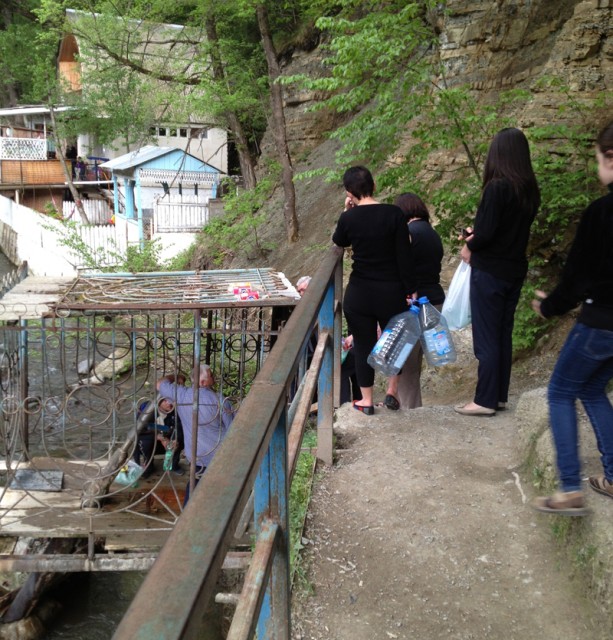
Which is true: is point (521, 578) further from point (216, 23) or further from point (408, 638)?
point (216, 23)

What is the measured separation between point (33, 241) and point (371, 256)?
82.5ft

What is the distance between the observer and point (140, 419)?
8281 mm

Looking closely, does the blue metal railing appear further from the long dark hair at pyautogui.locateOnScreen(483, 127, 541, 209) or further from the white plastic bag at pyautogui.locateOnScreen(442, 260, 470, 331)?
the white plastic bag at pyautogui.locateOnScreen(442, 260, 470, 331)

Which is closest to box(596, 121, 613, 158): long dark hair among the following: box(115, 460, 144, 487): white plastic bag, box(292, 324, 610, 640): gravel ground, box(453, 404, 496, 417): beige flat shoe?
box(292, 324, 610, 640): gravel ground

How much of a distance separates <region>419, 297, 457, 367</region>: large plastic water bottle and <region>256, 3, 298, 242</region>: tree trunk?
10091 mm

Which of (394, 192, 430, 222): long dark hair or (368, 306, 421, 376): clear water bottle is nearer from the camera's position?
(368, 306, 421, 376): clear water bottle

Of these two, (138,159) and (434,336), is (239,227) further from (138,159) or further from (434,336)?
(434,336)

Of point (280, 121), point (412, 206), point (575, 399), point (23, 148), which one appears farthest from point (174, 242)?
point (575, 399)

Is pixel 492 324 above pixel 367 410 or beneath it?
above

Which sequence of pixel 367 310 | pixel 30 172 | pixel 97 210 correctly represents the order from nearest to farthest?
pixel 367 310, pixel 97 210, pixel 30 172

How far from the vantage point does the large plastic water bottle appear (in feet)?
13.5

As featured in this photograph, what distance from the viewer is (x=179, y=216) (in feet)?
68.3

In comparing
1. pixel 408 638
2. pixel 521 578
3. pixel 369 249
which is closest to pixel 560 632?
pixel 521 578

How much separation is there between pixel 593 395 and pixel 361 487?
4.24 ft
